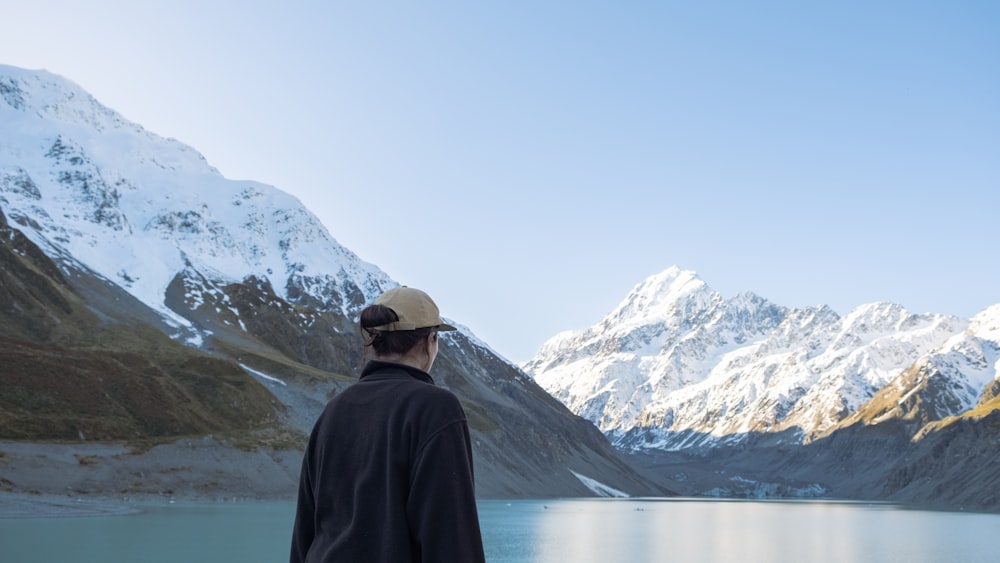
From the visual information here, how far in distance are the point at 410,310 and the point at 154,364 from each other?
11220cm

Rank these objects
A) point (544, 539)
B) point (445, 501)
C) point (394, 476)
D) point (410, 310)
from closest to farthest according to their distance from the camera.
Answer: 1. point (445, 501)
2. point (394, 476)
3. point (410, 310)
4. point (544, 539)

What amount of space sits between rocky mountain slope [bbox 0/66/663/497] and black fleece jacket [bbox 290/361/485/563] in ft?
253

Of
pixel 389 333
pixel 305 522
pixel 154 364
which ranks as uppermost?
pixel 389 333

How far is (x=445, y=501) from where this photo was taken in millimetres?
4082

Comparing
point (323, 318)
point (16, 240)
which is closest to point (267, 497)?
point (16, 240)

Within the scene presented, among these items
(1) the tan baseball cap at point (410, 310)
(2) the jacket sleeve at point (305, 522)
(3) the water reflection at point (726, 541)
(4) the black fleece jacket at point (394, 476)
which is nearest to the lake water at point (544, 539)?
(3) the water reflection at point (726, 541)

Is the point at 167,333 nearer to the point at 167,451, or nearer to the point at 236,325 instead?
the point at 236,325

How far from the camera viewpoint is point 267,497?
91.0 metres

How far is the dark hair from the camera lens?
15.5 ft

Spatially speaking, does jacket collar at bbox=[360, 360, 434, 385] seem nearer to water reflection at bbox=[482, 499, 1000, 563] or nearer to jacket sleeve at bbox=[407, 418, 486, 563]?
jacket sleeve at bbox=[407, 418, 486, 563]

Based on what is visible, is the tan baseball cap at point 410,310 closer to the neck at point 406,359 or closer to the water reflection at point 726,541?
the neck at point 406,359

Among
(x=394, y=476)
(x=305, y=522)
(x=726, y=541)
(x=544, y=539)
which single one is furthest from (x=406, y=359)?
(x=726, y=541)

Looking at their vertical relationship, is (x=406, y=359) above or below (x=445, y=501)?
above

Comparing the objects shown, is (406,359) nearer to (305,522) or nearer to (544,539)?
(305,522)
